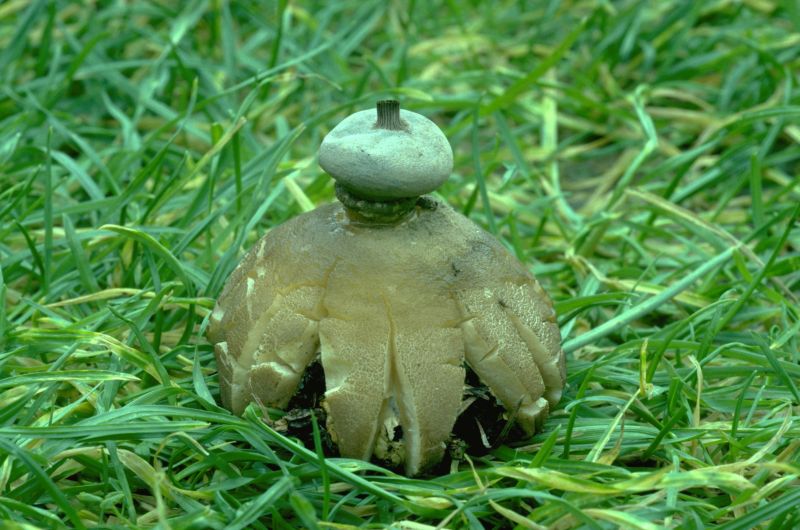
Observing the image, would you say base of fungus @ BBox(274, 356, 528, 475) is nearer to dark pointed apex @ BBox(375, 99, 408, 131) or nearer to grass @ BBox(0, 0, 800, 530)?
grass @ BBox(0, 0, 800, 530)

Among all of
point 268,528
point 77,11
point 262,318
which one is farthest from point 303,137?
point 268,528

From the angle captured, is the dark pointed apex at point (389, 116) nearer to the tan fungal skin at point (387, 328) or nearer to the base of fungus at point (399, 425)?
the tan fungal skin at point (387, 328)

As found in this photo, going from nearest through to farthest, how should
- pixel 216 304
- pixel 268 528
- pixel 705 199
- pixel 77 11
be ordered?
pixel 268 528
pixel 216 304
pixel 705 199
pixel 77 11

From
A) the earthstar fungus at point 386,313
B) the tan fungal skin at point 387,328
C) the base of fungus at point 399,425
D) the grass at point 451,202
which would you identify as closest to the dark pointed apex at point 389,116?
the earthstar fungus at point 386,313

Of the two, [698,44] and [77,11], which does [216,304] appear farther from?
[698,44]

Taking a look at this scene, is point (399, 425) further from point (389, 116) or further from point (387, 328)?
point (389, 116)

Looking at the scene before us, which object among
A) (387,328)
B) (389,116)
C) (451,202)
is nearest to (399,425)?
(387,328)

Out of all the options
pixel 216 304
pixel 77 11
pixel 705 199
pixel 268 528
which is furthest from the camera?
pixel 77 11
